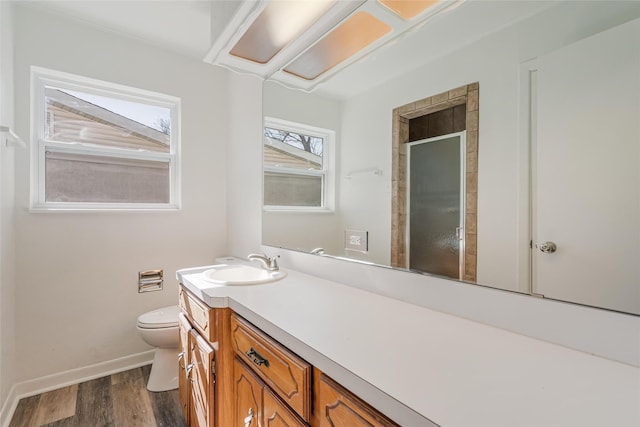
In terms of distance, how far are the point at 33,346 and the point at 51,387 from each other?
30 cm

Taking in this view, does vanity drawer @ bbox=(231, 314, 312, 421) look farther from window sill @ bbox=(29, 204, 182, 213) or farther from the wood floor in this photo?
window sill @ bbox=(29, 204, 182, 213)

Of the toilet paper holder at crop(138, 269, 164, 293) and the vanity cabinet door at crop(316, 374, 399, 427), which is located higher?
the vanity cabinet door at crop(316, 374, 399, 427)

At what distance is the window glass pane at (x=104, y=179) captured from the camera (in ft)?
6.69

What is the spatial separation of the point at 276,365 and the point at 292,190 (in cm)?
115

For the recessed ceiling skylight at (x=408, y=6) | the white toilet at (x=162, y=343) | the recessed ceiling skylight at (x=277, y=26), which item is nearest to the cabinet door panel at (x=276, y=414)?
the white toilet at (x=162, y=343)

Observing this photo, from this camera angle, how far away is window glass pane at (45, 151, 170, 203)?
2.04m

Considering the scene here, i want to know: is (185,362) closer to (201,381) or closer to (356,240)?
(201,381)

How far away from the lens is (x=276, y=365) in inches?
34.5

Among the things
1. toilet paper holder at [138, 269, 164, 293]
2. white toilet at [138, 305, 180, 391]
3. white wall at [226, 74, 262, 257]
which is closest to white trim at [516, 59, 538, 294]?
white wall at [226, 74, 262, 257]

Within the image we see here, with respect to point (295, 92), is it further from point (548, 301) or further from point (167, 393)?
point (167, 393)

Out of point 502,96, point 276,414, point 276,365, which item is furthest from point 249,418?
point 502,96

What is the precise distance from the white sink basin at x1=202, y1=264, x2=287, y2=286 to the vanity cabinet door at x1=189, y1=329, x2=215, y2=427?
286mm

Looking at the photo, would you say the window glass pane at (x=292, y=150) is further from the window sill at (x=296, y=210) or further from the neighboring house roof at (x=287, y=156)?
the window sill at (x=296, y=210)

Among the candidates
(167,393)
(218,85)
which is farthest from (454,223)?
(218,85)
